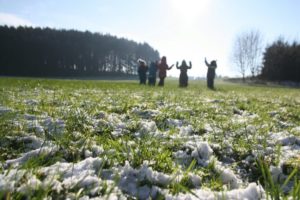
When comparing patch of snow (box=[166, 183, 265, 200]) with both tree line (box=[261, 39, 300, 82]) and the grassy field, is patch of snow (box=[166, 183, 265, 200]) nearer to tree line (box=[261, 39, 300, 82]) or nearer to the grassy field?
the grassy field

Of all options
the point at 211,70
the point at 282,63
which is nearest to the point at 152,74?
the point at 211,70

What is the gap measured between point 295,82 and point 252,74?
45.6ft

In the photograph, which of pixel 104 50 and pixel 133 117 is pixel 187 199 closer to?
pixel 133 117

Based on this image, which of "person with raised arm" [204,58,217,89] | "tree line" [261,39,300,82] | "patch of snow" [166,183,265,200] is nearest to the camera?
"patch of snow" [166,183,265,200]

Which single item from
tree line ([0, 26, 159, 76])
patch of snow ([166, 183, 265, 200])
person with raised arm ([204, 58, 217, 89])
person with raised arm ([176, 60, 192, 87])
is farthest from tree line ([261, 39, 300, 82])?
patch of snow ([166, 183, 265, 200])


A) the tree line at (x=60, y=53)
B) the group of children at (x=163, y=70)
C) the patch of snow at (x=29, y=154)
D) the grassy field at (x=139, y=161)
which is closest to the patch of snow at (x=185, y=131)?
the grassy field at (x=139, y=161)

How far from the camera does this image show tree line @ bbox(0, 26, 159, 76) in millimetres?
70750

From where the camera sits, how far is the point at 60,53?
78.6 meters

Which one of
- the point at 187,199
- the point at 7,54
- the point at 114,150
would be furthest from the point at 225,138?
the point at 7,54

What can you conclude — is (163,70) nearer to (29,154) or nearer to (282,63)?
(29,154)

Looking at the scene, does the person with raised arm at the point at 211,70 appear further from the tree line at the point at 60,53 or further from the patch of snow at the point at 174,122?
the tree line at the point at 60,53

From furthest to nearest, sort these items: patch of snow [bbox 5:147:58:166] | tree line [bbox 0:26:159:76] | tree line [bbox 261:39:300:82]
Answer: tree line [bbox 0:26:159:76] < tree line [bbox 261:39:300:82] < patch of snow [bbox 5:147:58:166]

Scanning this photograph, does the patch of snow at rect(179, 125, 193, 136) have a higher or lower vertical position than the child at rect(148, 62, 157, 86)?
lower

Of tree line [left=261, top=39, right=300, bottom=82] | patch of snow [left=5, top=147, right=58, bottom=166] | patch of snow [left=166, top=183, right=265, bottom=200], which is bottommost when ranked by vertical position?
patch of snow [left=166, top=183, right=265, bottom=200]
